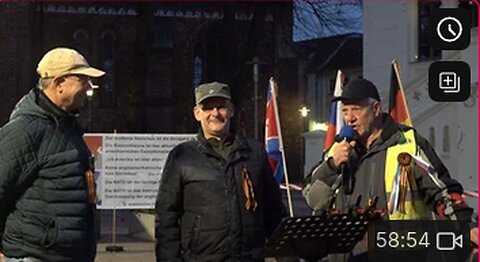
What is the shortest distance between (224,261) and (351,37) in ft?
156

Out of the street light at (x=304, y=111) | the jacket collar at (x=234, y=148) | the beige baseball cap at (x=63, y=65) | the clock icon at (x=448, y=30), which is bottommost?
the jacket collar at (x=234, y=148)

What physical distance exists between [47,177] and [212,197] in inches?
34.9

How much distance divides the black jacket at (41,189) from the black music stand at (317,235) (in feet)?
3.01

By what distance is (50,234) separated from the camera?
4031 millimetres

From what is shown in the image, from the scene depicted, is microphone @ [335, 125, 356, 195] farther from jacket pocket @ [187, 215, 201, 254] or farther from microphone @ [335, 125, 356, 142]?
jacket pocket @ [187, 215, 201, 254]

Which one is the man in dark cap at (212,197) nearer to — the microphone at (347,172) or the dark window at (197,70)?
the microphone at (347,172)

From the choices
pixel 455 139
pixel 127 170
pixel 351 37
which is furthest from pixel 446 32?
pixel 351 37

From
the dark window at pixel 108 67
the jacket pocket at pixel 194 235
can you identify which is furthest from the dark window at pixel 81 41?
the jacket pocket at pixel 194 235


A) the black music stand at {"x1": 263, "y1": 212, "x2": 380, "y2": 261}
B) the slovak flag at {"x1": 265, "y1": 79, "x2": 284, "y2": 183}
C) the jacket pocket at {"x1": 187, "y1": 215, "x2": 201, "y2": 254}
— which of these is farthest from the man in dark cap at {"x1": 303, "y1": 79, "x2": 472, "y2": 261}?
the slovak flag at {"x1": 265, "y1": 79, "x2": 284, "y2": 183}

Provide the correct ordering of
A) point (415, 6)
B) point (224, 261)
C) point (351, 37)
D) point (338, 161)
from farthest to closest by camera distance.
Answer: point (351, 37) → point (415, 6) → point (224, 261) → point (338, 161)

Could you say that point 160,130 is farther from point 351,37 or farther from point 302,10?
point 351,37

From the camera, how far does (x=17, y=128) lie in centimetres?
404

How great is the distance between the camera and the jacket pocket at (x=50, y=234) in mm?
4023

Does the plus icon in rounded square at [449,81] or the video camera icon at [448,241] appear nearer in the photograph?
the plus icon in rounded square at [449,81]
